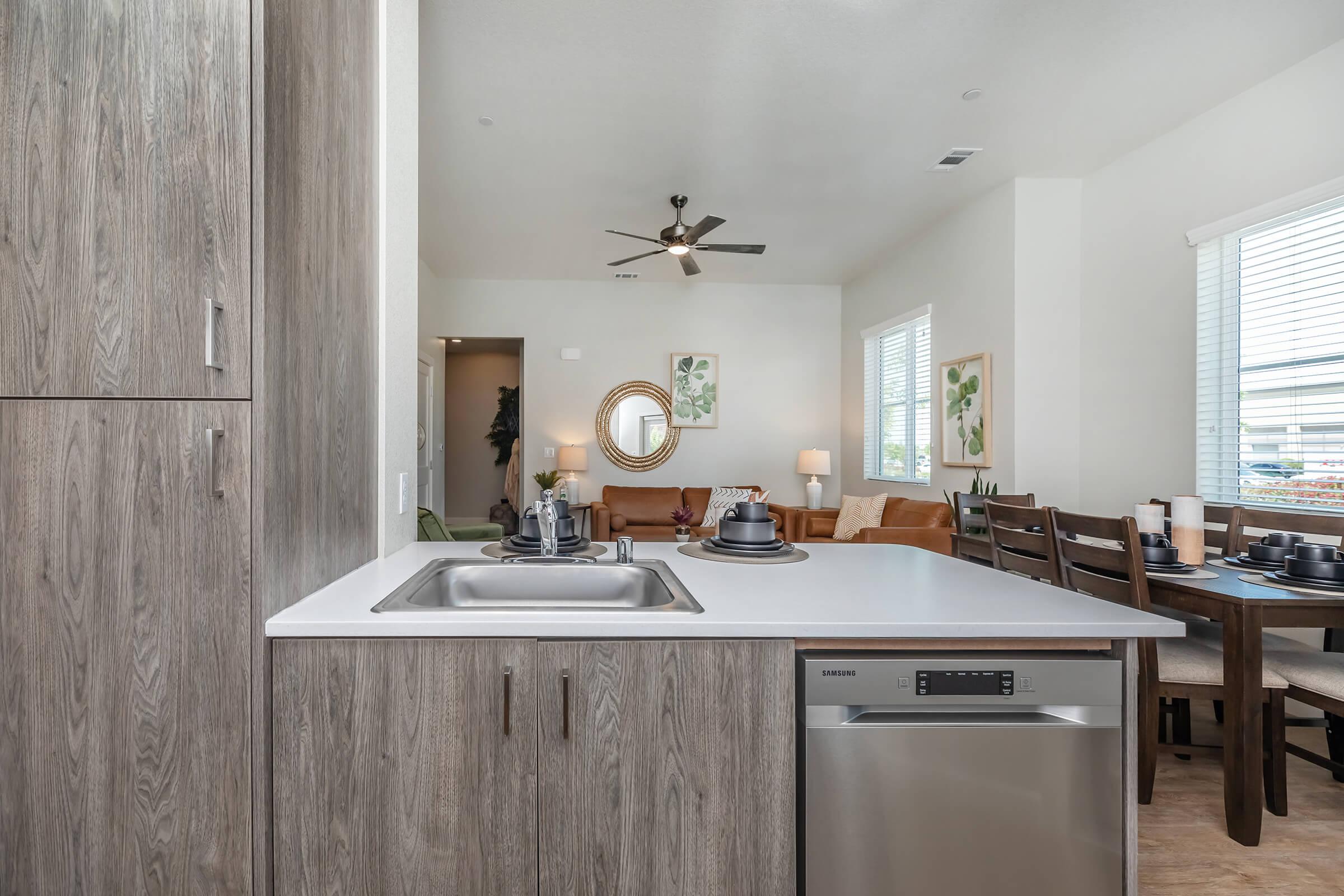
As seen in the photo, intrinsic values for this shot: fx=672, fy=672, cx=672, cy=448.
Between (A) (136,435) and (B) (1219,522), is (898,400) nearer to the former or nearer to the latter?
(B) (1219,522)

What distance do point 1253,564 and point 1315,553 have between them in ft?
0.92

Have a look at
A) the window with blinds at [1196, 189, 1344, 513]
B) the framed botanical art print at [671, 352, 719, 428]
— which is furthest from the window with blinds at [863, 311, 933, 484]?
the window with blinds at [1196, 189, 1344, 513]

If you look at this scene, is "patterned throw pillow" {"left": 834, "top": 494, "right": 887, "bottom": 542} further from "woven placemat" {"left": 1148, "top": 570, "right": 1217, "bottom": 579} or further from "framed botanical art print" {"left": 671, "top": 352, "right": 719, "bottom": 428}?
"woven placemat" {"left": 1148, "top": 570, "right": 1217, "bottom": 579}

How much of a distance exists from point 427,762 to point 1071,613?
1.14 metres

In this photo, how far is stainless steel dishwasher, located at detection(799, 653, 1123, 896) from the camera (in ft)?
3.61

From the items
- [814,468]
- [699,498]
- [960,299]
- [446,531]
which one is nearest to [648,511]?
[699,498]

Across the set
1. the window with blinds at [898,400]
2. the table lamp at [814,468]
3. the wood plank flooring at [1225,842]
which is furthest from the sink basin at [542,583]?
the table lamp at [814,468]

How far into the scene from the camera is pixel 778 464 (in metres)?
6.84

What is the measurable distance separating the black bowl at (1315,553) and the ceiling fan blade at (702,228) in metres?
2.77

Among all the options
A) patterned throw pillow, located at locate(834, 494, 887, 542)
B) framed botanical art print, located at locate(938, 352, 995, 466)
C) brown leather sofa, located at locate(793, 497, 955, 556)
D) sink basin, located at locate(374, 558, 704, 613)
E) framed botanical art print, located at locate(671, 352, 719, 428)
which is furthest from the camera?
framed botanical art print, located at locate(671, 352, 719, 428)

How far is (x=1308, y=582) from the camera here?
199 centimetres

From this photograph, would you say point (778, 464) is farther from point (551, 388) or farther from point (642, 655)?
point (642, 655)

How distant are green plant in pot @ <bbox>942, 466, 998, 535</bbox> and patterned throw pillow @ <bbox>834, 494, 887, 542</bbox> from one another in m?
0.50

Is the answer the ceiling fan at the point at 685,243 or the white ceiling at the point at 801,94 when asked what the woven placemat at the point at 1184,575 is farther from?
the ceiling fan at the point at 685,243
